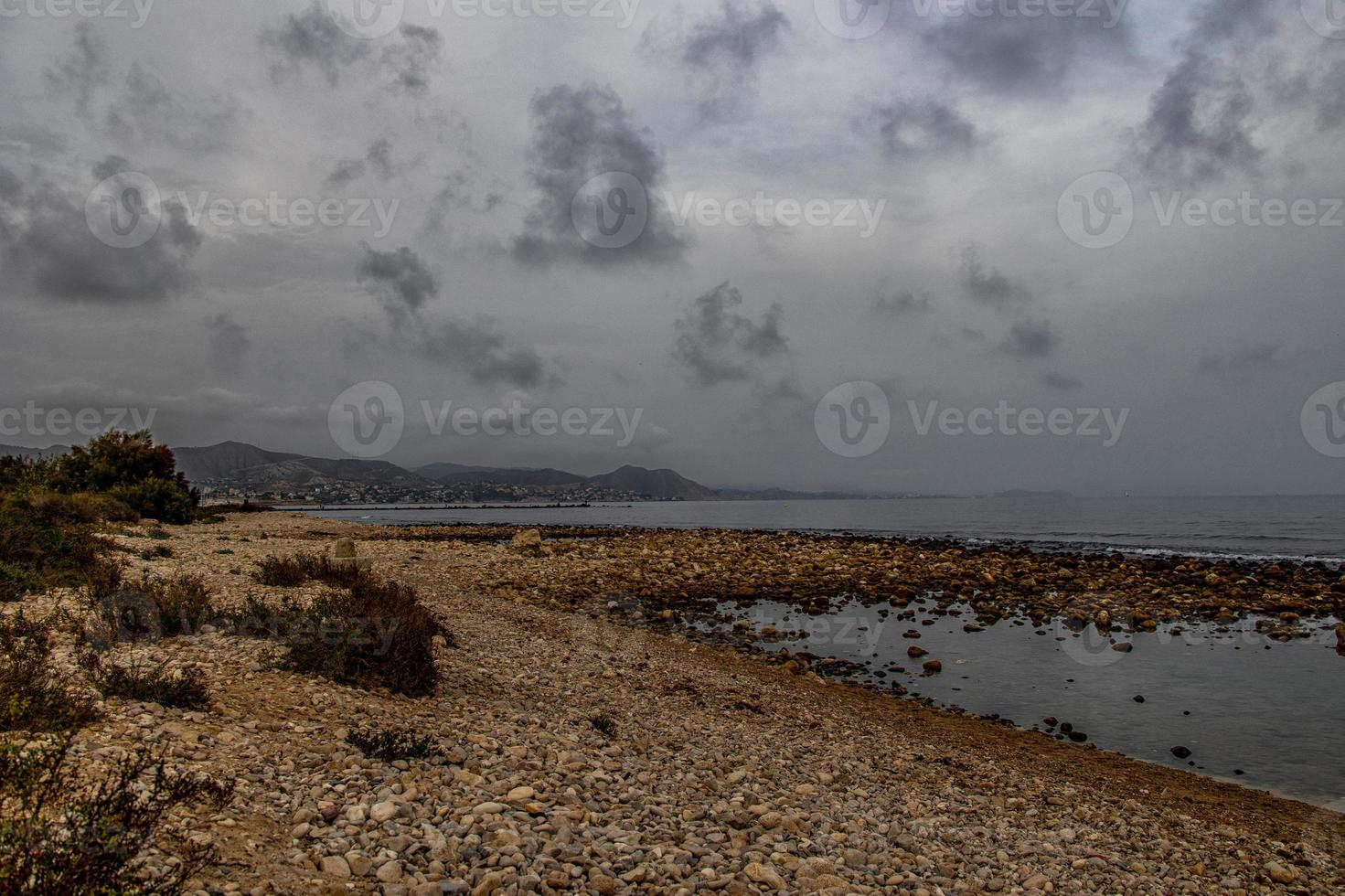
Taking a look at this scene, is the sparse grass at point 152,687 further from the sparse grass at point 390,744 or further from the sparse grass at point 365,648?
the sparse grass at point 365,648

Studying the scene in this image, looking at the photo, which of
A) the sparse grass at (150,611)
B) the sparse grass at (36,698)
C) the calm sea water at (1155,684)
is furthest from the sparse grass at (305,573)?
the calm sea water at (1155,684)

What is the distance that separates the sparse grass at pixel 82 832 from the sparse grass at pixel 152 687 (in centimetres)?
181

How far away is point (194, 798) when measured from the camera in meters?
5.23

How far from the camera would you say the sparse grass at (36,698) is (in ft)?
18.4

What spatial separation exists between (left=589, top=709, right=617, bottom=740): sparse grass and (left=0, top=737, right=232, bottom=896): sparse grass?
4.72m

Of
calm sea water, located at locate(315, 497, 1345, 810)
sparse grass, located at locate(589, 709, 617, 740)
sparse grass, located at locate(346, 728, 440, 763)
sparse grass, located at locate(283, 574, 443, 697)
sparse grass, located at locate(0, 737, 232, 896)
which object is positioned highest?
sparse grass, located at locate(0, 737, 232, 896)

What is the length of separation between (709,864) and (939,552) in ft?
122

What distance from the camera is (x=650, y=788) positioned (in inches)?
294

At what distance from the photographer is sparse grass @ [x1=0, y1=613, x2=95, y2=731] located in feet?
18.4

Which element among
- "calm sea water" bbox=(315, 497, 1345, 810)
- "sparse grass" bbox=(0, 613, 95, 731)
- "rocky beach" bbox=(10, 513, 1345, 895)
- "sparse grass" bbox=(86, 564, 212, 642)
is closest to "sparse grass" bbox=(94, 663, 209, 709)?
"rocky beach" bbox=(10, 513, 1345, 895)

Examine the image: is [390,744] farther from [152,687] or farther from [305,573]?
[305,573]

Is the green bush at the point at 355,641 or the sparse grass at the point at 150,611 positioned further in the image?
the sparse grass at the point at 150,611

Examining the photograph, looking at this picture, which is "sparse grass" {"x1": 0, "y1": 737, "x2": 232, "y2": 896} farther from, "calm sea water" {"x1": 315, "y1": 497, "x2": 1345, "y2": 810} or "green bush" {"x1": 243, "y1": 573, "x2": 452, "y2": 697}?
"calm sea water" {"x1": 315, "y1": 497, "x2": 1345, "y2": 810}

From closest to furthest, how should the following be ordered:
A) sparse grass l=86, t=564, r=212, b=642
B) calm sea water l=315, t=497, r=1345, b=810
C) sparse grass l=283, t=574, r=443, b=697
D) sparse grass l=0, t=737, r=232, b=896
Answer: sparse grass l=0, t=737, r=232, b=896, sparse grass l=283, t=574, r=443, b=697, sparse grass l=86, t=564, r=212, b=642, calm sea water l=315, t=497, r=1345, b=810
